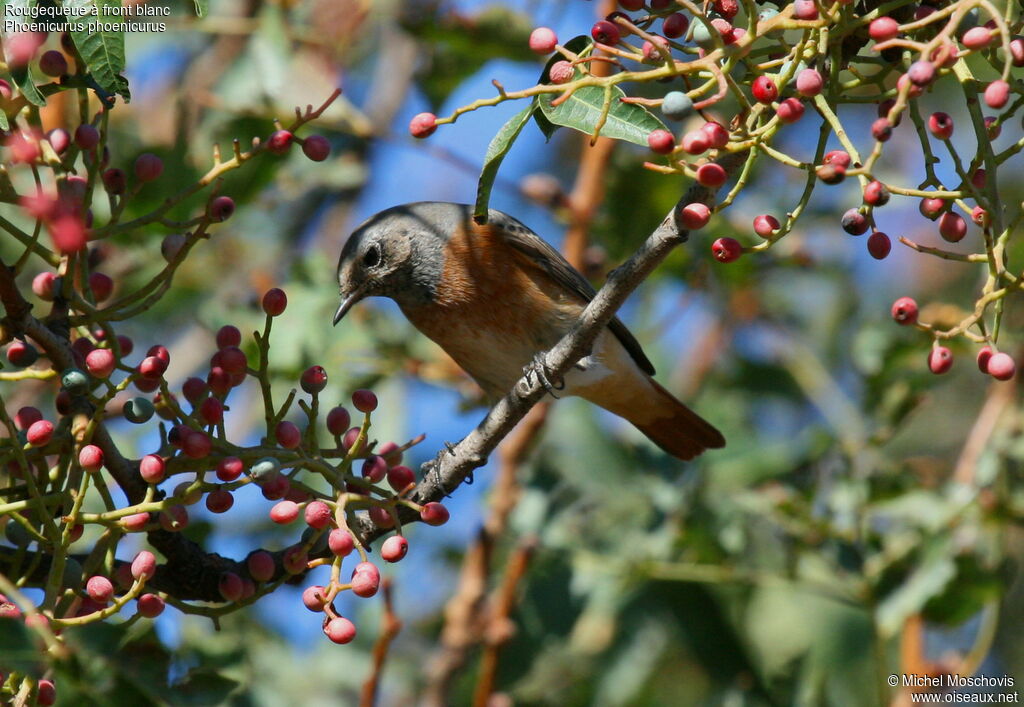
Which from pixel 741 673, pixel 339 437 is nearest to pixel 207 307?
pixel 339 437

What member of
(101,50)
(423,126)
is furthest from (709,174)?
(101,50)

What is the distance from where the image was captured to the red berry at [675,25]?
8.43 feet

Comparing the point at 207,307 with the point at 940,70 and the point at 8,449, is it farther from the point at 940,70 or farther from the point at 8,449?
the point at 940,70

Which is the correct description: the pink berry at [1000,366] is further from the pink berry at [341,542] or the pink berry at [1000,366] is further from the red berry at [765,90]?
the pink berry at [341,542]

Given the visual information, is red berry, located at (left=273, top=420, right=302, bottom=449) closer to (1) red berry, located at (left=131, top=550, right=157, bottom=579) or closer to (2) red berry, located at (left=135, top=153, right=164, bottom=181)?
(1) red berry, located at (left=131, top=550, right=157, bottom=579)

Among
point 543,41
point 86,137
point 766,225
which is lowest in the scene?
point 766,225

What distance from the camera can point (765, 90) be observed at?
2.12 m

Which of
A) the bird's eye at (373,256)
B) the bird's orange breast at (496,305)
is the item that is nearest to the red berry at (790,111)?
the bird's orange breast at (496,305)

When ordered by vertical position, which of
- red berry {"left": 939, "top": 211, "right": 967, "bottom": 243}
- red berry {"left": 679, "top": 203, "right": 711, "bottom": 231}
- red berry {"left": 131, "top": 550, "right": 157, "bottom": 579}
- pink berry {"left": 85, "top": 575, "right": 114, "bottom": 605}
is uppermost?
red berry {"left": 679, "top": 203, "right": 711, "bottom": 231}

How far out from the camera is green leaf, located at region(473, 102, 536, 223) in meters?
2.29

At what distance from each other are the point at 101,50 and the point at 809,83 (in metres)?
1.45

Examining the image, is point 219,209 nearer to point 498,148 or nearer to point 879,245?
point 498,148

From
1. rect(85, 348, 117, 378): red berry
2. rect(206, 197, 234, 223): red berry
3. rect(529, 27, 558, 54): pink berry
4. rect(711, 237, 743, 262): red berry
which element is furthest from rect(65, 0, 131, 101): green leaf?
rect(711, 237, 743, 262): red berry

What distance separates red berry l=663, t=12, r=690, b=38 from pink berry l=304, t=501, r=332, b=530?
1339mm
